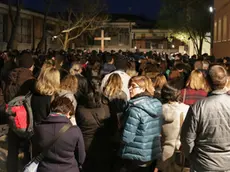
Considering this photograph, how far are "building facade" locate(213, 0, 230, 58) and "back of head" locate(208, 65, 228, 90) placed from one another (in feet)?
78.8

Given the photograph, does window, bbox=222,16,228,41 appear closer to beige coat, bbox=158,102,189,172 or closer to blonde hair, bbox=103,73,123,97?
blonde hair, bbox=103,73,123,97

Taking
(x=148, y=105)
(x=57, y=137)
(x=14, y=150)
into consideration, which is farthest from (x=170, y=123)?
(x=14, y=150)

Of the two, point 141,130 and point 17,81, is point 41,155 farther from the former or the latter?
point 17,81

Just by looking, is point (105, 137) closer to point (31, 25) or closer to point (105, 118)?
point (105, 118)

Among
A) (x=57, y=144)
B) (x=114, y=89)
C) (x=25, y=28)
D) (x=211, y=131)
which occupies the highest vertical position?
(x=25, y=28)

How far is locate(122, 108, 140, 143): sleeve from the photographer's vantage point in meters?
4.73

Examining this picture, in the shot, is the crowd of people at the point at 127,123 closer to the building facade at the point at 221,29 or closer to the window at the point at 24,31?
the building facade at the point at 221,29

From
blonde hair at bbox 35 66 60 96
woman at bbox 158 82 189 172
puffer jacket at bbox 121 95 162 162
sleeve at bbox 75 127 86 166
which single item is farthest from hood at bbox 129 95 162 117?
blonde hair at bbox 35 66 60 96

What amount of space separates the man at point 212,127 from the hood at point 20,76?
129 inches

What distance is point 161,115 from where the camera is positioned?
16.4 ft

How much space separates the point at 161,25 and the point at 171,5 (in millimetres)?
2770

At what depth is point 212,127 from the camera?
384cm

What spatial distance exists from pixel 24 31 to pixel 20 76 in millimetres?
33577

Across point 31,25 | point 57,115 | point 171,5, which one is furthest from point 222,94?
point 171,5
